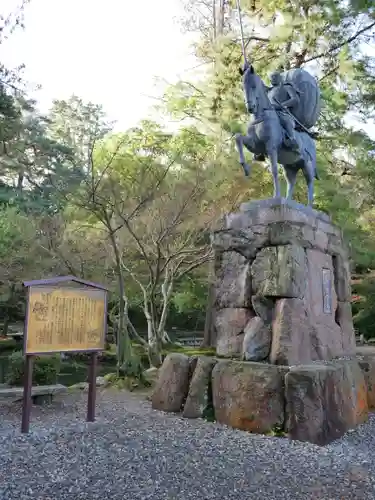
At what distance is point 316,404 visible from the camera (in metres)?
4.55

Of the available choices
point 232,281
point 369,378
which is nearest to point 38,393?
point 232,281

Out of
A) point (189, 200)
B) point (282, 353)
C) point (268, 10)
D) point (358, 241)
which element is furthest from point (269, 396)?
point (268, 10)

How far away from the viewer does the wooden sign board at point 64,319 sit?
15.7 ft

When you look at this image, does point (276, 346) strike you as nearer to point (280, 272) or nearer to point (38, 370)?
point (280, 272)

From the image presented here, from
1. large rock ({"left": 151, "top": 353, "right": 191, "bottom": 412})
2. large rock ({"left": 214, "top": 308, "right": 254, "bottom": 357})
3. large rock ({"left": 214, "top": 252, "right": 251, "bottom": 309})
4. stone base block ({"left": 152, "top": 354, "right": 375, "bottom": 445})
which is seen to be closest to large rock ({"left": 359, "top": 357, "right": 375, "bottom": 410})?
stone base block ({"left": 152, "top": 354, "right": 375, "bottom": 445})

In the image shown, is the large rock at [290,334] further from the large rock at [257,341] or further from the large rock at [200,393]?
the large rock at [200,393]

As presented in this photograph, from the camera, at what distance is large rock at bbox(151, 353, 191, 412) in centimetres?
570

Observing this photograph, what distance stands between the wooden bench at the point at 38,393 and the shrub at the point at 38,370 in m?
0.29

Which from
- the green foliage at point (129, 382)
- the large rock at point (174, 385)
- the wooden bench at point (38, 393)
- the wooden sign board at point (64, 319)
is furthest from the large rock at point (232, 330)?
the green foliage at point (129, 382)

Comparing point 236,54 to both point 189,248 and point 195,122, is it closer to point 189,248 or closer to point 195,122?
point 195,122

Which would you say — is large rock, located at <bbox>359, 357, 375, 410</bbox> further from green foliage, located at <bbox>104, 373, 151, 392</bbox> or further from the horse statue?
green foliage, located at <bbox>104, 373, 151, 392</bbox>

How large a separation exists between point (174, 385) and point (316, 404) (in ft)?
6.28

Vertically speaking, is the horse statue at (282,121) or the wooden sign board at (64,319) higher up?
the horse statue at (282,121)

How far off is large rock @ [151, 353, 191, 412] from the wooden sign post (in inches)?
37.5
